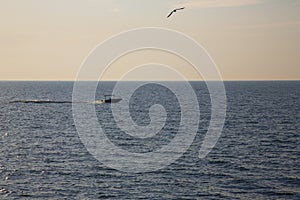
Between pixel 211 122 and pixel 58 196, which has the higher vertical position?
pixel 211 122

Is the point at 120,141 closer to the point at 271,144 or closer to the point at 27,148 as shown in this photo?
the point at 27,148

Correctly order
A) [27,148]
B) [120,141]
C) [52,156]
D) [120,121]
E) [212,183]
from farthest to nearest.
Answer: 1. [120,121]
2. [120,141]
3. [27,148]
4. [52,156]
5. [212,183]

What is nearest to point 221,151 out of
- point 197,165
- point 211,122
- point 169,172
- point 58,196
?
point 197,165

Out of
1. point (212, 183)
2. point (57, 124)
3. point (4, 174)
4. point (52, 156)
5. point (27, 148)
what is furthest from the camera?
point (57, 124)

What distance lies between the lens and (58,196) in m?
60.8

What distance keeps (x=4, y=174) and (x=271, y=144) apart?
60.4 m

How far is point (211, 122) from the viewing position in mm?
143500

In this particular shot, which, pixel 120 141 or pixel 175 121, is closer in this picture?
pixel 120 141

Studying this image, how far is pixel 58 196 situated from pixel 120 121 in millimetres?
87842

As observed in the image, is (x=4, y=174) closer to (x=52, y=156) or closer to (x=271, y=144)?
(x=52, y=156)

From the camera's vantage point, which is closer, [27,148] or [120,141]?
[27,148]

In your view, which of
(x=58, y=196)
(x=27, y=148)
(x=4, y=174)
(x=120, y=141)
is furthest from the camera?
(x=120, y=141)

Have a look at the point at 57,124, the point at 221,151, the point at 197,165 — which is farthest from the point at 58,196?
the point at 57,124

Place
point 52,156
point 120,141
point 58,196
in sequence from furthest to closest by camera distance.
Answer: point 120,141
point 52,156
point 58,196
